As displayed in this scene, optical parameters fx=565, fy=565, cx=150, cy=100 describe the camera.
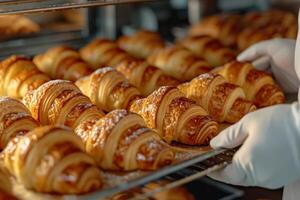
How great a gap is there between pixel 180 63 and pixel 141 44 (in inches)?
18.1

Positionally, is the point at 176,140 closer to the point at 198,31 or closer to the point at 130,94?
the point at 130,94

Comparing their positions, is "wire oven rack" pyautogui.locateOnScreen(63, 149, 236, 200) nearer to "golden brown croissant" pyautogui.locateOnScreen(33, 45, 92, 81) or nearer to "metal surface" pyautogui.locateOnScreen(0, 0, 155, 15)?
"metal surface" pyautogui.locateOnScreen(0, 0, 155, 15)

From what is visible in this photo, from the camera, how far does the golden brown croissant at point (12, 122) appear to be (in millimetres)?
1825

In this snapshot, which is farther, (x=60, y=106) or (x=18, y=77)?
(x=18, y=77)

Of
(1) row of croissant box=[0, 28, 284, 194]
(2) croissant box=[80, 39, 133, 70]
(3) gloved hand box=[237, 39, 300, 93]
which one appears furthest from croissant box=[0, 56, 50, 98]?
(3) gloved hand box=[237, 39, 300, 93]

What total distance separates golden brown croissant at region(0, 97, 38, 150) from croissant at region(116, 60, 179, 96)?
66cm

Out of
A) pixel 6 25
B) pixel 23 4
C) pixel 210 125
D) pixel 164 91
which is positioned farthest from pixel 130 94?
pixel 6 25

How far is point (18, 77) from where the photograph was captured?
2432mm

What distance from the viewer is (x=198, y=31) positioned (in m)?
3.48

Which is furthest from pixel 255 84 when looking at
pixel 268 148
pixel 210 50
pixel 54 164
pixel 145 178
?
pixel 54 164

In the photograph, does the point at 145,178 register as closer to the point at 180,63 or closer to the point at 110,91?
the point at 110,91

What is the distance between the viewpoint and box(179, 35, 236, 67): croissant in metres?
2.80

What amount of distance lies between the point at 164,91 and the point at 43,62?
3.03ft

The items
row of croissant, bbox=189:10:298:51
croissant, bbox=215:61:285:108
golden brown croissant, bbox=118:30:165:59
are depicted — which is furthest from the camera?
row of croissant, bbox=189:10:298:51
